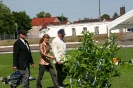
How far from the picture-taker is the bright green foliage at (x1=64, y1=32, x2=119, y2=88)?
6.95 meters

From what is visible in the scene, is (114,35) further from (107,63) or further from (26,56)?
(26,56)

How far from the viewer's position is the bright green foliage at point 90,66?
695cm

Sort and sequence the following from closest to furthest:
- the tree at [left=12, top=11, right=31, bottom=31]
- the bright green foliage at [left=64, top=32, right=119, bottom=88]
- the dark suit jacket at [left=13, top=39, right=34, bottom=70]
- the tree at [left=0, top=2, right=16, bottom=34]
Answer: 1. the bright green foliage at [left=64, top=32, right=119, bottom=88]
2. the dark suit jacket at [left=13, top=39, right=34, bottom=70]
3. the tree at [left=0, top=2, right=16, bottom=34]
4. the tree at [left=12, top=11, right=31, bottom=31]

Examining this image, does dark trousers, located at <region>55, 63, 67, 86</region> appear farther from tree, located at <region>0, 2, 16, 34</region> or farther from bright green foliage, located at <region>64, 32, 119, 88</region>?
tree, located at <region>0, 2, 16, 34</region>

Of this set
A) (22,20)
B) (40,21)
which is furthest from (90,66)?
(40,21)

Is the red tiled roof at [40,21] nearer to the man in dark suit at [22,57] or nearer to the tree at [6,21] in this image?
the tree at [6,21]

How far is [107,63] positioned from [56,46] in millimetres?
4673

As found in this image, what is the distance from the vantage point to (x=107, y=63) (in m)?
7.00

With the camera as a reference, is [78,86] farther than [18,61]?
No

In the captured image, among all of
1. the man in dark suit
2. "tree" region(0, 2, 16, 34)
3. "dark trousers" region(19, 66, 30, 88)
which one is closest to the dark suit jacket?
the man in dark suit

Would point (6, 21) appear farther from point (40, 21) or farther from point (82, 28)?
point (40, 21)

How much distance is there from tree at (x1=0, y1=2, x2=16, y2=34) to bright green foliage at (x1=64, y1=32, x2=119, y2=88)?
9476 centimetres

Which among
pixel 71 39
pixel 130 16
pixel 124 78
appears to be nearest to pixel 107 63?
pixel 124 78

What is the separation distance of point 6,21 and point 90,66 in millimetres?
98254
